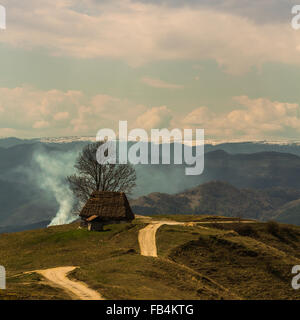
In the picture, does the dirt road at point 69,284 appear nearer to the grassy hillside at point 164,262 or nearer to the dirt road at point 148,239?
the grassy hillside at point 164,262

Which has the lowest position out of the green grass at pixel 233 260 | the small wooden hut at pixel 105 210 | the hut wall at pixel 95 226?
the green grass at pixel 233 260

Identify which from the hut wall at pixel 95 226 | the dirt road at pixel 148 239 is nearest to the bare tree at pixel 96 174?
the hut wall at pixel 95 226

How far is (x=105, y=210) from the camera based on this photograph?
320ft

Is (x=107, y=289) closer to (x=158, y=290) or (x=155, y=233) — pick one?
(x=158, y=290)

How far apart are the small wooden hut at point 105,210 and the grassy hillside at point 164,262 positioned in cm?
395

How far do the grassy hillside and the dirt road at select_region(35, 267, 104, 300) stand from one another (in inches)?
35.6

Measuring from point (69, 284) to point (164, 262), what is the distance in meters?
16.2

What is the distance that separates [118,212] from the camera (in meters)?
98.2

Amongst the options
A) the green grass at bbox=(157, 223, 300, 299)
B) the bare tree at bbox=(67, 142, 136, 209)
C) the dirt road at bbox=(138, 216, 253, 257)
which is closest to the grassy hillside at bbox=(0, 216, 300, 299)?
the green grass at bbox=(157, 223, 300, 299)

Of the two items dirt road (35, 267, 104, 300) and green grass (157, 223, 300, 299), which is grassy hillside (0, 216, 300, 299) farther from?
dirt road (35, 267, 104, 300)

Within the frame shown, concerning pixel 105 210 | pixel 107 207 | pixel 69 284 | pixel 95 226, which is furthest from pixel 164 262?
pixel 107 207

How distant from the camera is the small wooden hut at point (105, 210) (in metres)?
95.7

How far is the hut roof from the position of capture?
318 ft

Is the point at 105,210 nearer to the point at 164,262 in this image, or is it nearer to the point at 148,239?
the point at 148,239
